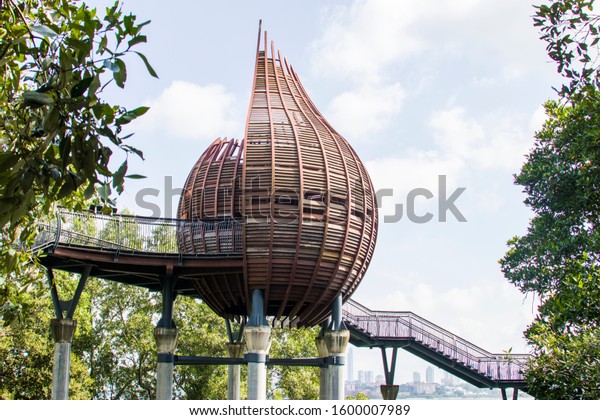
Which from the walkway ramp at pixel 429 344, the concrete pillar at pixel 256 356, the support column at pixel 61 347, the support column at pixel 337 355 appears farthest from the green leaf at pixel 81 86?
the walkway ramp at pixel 429 344

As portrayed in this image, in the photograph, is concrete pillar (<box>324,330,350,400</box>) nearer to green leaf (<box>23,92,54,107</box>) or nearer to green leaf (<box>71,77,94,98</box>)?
green leaf (<box>71,77,94,98</box>)

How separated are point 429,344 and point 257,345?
9.93 meters

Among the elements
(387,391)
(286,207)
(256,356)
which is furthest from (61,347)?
(387,391)

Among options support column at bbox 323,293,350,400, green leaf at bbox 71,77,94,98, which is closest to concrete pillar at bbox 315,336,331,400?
support column at bbox 323,293,350,400

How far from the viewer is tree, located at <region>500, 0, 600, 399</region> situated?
36.8ft

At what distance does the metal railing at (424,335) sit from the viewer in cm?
2895

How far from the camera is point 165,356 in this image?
2234cm

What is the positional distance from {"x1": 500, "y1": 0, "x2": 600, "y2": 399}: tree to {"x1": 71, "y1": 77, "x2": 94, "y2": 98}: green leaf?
26.1 feet

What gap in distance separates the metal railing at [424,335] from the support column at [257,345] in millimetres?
7568

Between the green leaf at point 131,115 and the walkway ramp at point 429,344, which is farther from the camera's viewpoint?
the walkway ramp at point 429,344

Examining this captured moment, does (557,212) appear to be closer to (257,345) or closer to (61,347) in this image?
(257,345)

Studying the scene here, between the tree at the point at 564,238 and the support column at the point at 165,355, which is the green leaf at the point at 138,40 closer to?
the tree at the point at 564,238
